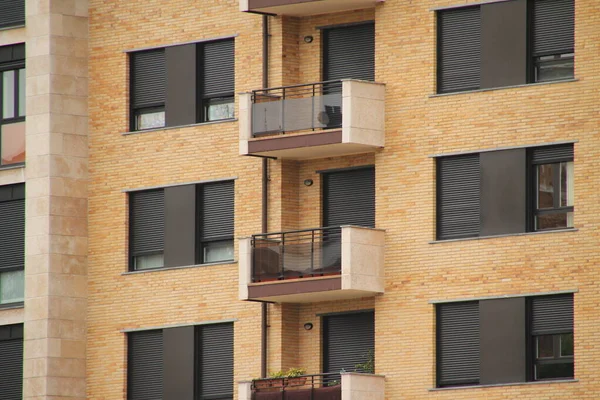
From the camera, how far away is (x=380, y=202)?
54.9 meters

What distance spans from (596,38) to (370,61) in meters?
6.63

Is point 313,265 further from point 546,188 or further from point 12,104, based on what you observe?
point 12,104

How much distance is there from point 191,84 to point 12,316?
785 cm

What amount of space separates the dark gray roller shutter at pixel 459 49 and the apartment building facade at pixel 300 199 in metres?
0.06

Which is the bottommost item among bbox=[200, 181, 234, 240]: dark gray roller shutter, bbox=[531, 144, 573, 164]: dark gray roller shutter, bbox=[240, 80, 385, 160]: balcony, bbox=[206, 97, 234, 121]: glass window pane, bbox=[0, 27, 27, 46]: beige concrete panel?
bbox=[200, 181, 234, 240]: dark gray roller shutter

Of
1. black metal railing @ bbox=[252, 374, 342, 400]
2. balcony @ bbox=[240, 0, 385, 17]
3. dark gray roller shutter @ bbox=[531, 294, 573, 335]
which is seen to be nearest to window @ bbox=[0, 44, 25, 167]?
balcony @ bbox=[240, 0, 385, 17]

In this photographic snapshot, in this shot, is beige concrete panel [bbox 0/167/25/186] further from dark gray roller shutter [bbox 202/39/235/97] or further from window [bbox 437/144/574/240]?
window [bbox 437/144/574/240]

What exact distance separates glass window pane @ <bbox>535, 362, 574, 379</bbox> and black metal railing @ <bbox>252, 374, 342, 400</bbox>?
15.9 ft

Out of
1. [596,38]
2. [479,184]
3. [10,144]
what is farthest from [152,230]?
[596,38]

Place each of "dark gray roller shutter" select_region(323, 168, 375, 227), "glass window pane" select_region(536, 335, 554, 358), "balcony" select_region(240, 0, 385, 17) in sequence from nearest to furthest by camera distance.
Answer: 1. "glass window pane" select_region(536, 335, 554, 358)
2. "dark gray roller shutter" select_region(323, 168, 375, 227)
3. "balcony" select_region(240, 0, 385, 17)

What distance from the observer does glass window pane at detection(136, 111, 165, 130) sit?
59.0 m

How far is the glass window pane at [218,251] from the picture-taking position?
5722 centimetres

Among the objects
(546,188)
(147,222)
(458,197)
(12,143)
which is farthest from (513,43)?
(12,143)

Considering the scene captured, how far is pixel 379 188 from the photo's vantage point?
54938 mm
